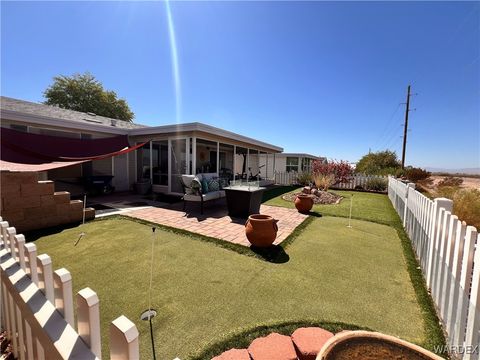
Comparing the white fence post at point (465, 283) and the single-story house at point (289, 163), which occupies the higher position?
the single-story house at point (289, 163)

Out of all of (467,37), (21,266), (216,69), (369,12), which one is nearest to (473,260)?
(21,266)

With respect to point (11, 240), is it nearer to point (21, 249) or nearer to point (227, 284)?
point (21, 249)

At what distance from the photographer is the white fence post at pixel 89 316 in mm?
907

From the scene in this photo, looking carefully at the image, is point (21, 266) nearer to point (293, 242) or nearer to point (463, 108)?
point (293, 242)

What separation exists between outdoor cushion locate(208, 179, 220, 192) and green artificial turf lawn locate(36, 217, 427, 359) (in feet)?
9.53

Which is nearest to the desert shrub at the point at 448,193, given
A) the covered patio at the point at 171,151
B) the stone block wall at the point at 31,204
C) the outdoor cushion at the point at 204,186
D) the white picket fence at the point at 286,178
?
the outdoor cushion at the point at 204,186

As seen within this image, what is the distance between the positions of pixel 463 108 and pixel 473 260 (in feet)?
79.3

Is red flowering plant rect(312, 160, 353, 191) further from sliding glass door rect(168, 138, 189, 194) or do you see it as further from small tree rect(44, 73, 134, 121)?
small tree rect(44, 73, 134, 121)

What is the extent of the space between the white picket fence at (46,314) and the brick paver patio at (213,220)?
3.14 m

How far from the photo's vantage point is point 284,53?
8781mm

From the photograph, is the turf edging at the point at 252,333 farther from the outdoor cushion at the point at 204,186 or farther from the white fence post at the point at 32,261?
the outdoor cushion at the point at 204,186

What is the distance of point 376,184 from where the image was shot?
42.8ft

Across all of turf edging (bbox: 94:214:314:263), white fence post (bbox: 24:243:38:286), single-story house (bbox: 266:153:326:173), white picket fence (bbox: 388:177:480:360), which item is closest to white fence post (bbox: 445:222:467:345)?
white picket fence (bbox: 388:177:480:360)

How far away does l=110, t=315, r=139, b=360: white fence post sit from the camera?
78 centimetres
